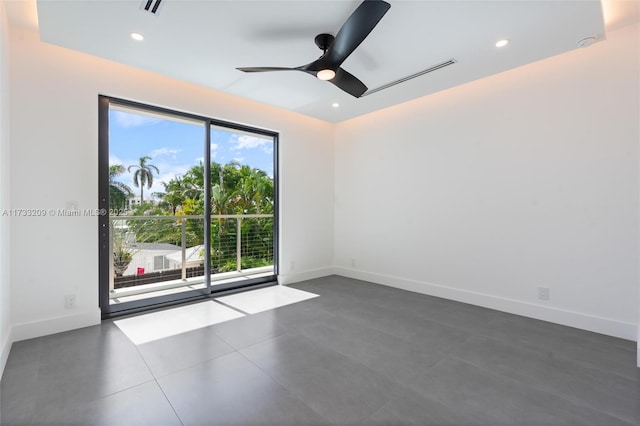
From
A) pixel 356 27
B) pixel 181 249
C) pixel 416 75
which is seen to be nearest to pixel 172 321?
pixel 181 249

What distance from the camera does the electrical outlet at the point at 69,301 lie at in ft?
9.27

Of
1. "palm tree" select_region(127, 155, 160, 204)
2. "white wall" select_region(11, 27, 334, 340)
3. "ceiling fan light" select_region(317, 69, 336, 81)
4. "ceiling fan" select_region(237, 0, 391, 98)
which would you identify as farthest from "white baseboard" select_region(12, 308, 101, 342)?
"ceiling fan light" select_region(317, 69, 336, 81)

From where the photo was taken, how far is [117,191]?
3439 mm

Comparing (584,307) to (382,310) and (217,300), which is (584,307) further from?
(217,300)

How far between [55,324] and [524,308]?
477 cm

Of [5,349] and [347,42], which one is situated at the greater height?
[347,42]

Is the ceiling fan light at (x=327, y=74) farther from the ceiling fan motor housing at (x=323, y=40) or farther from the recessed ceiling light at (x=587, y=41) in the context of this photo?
the recessed ceiling light at (x=587, y=41)

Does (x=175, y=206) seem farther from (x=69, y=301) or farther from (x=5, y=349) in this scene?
(x=5, y=349)

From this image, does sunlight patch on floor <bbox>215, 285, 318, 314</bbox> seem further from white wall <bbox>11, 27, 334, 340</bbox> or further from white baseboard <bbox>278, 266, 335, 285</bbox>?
white wall <bbox>11, 27, 334, 340</bbox>

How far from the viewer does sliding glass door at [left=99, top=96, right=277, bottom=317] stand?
338 centimetres

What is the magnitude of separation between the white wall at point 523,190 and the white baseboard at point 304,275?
86 centimetres

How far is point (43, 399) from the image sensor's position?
5.84 ft

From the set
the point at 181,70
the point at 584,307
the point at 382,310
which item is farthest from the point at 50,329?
the point at 584,307

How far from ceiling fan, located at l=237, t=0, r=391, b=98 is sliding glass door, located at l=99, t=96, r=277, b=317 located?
200 centimetres
